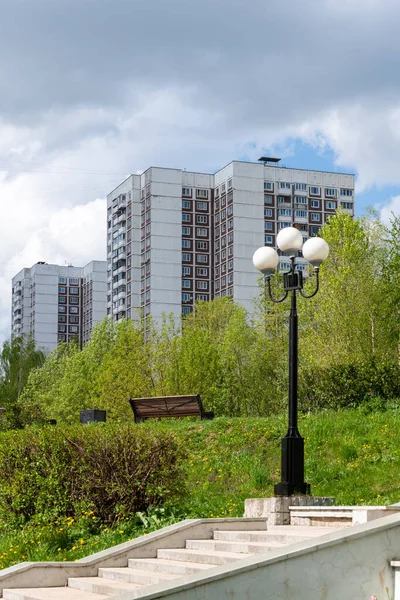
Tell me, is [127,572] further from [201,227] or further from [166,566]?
[201,227]

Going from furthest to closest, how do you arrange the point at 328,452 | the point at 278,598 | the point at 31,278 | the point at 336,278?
the point at 31,278 < the point at 336,278 < the point at 328,452 < the point at 278,598

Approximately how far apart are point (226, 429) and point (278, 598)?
11.3m

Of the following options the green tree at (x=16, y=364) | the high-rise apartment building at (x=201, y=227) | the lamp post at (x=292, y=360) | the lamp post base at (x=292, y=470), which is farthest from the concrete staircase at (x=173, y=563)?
the high-rise apartment building at (x=201, y=227)

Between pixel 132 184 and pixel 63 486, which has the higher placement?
pixel 132 184

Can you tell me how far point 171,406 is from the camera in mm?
23125

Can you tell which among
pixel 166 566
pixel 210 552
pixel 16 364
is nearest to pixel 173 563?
pixel 166 566

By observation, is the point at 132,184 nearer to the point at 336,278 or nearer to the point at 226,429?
the point at 336,278

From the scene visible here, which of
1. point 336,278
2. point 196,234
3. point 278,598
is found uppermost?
point 196,234

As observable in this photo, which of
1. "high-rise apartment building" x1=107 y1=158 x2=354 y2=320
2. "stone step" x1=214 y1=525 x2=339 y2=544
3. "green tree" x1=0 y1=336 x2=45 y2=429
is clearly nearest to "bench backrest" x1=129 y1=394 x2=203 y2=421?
"stone step" x1=214 y1=525 x2=339 y2=544

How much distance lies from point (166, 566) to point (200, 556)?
40 centimetres

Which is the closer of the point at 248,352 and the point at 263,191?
the point at 248,352

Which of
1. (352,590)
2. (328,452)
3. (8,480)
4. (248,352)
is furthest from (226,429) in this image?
(248,352)

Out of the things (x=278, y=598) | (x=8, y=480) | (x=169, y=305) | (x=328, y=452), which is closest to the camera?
(x=278, y=598)

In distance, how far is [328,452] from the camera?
1619 centimetres
